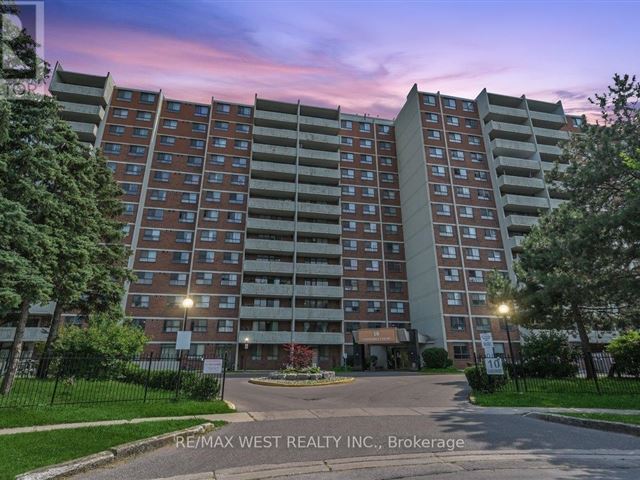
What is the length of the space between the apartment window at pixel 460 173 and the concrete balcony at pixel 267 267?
1058 inches

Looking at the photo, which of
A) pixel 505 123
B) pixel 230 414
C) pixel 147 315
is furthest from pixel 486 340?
pixel 505 123

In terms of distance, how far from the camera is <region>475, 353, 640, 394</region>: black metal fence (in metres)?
17.9

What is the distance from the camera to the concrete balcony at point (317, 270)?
156 feet

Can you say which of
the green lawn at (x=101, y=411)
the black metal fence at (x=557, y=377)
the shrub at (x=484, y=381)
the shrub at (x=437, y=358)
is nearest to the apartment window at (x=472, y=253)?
the shrub at (x=437, y=358)

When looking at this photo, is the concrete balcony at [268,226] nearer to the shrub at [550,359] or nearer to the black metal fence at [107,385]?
the black metal fence at [107,385]

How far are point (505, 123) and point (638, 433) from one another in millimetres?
53882

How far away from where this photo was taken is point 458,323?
4369 centimetres

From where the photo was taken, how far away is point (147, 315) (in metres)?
42.5

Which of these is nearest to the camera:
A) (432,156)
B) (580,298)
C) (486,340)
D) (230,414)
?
(230,414)

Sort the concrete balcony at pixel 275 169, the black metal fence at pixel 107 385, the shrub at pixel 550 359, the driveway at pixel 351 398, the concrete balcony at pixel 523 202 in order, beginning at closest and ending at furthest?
the black metal fence at pixel 107 385 < the driveway at pixel 351 398 < the shrub at pixel 550 359 < the concrete balcony at pixel 523 202 < the concrete balcony at pixel 275 169

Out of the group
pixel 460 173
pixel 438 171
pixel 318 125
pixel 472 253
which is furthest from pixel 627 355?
pixel 318 125

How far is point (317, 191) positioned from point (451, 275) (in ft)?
70.3

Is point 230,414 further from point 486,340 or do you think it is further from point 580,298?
point 580,298

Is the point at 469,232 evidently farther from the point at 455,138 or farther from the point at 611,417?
the point at 611,417
